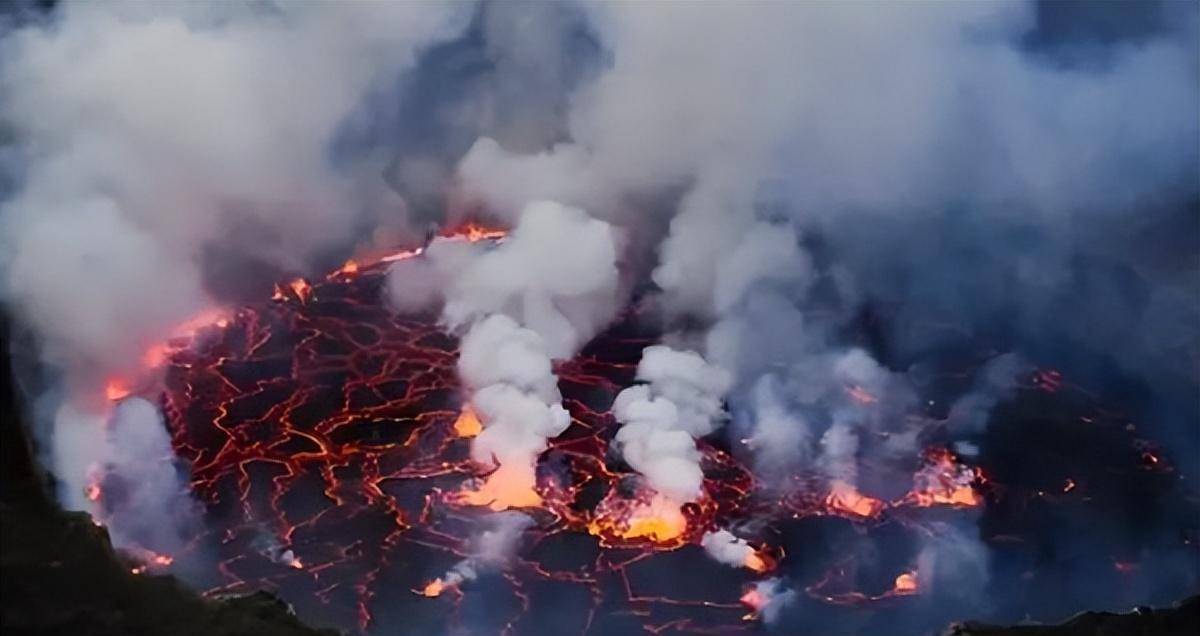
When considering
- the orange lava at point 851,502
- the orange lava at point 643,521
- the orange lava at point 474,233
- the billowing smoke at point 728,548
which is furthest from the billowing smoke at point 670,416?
the orange lava at point 474,233

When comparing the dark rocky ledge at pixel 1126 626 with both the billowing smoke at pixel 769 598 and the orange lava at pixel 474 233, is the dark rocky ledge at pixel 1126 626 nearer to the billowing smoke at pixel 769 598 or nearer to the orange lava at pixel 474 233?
the billowing smoke at pixel 769 598

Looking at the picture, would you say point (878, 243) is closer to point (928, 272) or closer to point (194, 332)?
point (928, 272)

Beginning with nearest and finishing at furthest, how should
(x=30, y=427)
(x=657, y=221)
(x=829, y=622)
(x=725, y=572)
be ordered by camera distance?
(x=30, y=427) < (x=829, y=622) < (x=725, y=572) < (x=657, y=221)

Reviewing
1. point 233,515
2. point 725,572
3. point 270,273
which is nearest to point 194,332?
point 270,273

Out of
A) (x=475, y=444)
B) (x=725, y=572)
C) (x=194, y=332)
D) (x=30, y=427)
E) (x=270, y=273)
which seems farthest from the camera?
(x=270, y=273)

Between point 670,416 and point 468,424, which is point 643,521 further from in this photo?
point 468,424

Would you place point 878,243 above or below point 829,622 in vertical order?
above

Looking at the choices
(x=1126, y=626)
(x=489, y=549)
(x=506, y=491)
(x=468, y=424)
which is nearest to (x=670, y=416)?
(x=506, y=491)
